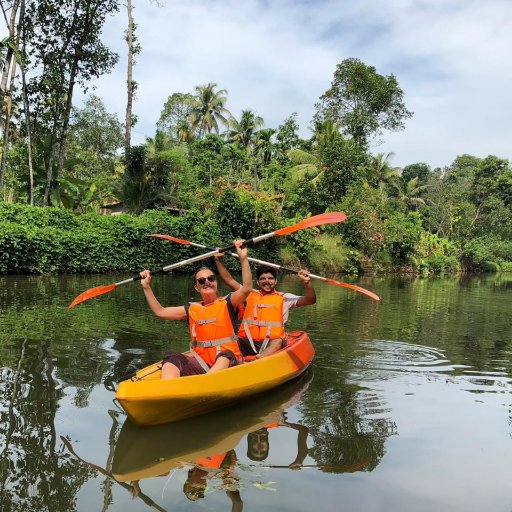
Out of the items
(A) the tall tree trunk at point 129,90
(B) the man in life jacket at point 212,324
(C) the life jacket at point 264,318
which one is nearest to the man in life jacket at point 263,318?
(C) the life jacket at point 264,318

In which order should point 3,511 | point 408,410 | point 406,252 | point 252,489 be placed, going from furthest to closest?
point 406,252, point 408,410, point 252,489, point 3,511

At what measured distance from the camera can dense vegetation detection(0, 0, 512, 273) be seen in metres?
16.3

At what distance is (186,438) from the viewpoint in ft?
12.9

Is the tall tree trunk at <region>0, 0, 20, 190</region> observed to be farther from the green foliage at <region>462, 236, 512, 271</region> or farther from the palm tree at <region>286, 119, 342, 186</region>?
the green foliage at <region>462, 236, 512, 271</region>

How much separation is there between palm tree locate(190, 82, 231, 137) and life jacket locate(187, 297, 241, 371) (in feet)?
118

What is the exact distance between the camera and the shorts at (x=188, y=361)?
4.33m

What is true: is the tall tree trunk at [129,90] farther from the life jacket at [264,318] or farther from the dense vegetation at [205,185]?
the life jacket at [264,318]

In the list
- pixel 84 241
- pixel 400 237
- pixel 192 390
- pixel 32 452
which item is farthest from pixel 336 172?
pixel 32 452

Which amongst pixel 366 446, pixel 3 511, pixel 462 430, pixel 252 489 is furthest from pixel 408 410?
pixel 3 511

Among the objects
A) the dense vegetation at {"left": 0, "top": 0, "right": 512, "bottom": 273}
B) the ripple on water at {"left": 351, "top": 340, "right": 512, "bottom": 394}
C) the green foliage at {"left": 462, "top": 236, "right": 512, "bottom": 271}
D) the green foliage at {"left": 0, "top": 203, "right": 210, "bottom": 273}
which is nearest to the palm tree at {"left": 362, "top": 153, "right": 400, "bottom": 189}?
the dense vegetation at {"left": 0, "top": 0, "right": 512, "bottom": 273}

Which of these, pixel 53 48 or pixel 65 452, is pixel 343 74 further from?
pixel 65 452

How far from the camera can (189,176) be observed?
23750mm

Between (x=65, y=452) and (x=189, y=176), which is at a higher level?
(x=189, y=176)

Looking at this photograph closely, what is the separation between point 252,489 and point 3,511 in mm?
1333
